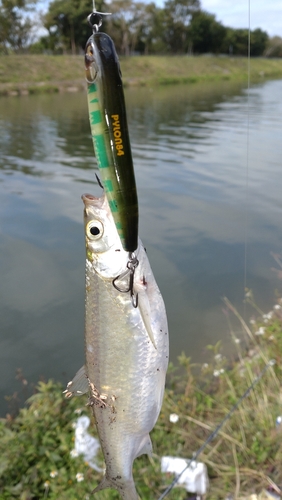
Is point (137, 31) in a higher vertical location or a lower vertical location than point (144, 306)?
higher

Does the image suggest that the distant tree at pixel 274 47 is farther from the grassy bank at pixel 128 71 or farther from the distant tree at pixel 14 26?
the distant tree at pixel 14 26

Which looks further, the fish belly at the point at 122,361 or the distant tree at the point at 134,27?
the distant tree at the point at 134,27

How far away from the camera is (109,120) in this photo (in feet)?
2.97

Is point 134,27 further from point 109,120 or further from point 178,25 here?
point 109,120

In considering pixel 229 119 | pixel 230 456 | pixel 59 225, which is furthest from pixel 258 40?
pixel 230 456

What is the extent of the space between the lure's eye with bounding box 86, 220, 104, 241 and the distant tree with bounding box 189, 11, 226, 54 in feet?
239

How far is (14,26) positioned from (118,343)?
53.1 m

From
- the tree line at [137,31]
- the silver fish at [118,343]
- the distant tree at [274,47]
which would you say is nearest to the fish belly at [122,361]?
A: the silver fish at [118,343]

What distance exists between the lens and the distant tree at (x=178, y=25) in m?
64.6

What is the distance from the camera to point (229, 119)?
1958 centimetres

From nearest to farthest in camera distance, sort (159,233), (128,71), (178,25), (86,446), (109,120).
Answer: (109,120), (86,446), (159,233), (128,71), (178,25)

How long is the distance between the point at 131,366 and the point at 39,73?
41.8 meters

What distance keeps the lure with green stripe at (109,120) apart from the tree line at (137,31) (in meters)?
36.2

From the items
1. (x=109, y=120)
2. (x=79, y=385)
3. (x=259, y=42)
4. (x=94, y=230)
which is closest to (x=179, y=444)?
(x=79, y=385)
